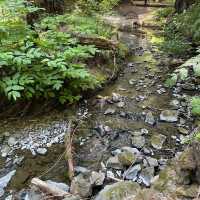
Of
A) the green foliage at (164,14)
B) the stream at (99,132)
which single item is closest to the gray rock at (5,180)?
the stream at (99,132)

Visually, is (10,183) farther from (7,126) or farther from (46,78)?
(46,78)

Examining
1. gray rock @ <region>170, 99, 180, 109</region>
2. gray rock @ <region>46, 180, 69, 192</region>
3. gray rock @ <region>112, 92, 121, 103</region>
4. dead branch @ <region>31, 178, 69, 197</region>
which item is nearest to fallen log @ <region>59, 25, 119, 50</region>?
gray rock @ <region>112, 92, 121, 103</region>

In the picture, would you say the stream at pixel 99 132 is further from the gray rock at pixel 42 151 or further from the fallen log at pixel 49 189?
the fallen log at pixel 49 189

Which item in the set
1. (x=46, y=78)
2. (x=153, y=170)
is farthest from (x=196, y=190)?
(x=46, y=78)

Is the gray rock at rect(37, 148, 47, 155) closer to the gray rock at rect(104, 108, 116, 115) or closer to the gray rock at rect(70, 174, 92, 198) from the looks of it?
the gray rock at rect(70, 174, 92, 198)

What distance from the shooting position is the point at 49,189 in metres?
4.09

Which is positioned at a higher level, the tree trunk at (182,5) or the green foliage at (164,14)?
the tree trunk at (182,5)

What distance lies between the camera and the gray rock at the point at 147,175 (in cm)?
428

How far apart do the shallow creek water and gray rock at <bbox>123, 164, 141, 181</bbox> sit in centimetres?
39

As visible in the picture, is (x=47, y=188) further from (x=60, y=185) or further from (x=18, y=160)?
(x=18, y=160)

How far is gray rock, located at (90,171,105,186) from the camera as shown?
4238 millimetres

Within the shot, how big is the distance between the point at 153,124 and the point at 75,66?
1.52 metres

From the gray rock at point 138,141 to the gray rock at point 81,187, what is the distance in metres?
1.06

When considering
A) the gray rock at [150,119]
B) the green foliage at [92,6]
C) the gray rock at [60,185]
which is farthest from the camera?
the green foliage at [92,6]
